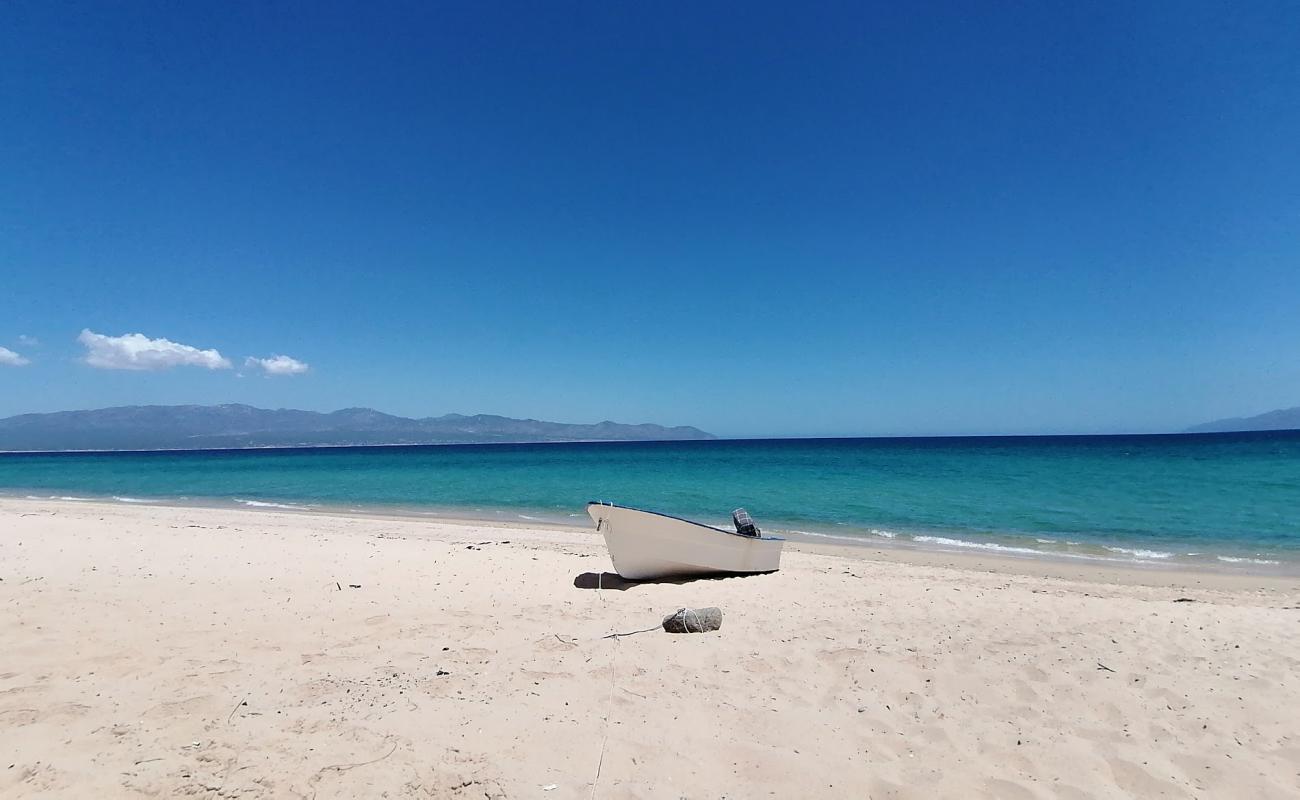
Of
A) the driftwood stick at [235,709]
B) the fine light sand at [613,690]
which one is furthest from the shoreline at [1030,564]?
the driftwood stick at [235,709]

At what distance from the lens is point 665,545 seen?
8375 mm

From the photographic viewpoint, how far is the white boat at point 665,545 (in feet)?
26.9

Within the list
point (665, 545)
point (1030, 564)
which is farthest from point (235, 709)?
point (1030, 564)

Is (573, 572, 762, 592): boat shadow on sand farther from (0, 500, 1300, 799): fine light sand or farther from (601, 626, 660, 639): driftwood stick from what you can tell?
(601, 626, 660, 639): driftwood stick

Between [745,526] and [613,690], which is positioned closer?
[613,690]

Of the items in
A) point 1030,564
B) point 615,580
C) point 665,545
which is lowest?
point 1030,564

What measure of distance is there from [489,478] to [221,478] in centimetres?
1650

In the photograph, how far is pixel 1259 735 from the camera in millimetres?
3936

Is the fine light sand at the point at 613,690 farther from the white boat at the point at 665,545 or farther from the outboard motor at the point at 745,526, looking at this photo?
the outboard motor at the point at 745,526

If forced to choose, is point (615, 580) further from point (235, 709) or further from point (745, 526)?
point (235, 709)

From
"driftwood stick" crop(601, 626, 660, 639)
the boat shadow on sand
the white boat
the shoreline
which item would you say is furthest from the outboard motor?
"driftwood stick" crop(601, 626, 660, 639)

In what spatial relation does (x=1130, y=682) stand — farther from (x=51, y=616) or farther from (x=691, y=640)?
(x=51, y=616)

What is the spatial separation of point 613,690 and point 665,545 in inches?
157

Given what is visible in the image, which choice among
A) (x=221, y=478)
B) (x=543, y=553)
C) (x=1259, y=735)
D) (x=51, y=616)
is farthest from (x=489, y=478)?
(x=1259, y=735)
